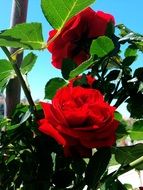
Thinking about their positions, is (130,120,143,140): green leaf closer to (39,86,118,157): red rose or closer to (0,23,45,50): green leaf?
(39,86,118,157): red rose

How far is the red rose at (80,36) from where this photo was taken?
0.59 metres

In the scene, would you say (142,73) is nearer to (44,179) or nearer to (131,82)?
(131,82)

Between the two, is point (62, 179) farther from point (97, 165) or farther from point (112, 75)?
point (112, 75)

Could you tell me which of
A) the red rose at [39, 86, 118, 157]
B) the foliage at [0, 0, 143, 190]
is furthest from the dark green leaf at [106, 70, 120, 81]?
the red rose at [39, 86, 118, 157]

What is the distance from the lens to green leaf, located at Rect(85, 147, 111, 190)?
505 millimetres

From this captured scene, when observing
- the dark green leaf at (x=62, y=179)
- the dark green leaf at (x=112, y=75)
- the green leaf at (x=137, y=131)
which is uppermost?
the dark green leaf at (x=112, y=75)

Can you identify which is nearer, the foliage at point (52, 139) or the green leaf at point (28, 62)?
the foliage at point (52, 139)

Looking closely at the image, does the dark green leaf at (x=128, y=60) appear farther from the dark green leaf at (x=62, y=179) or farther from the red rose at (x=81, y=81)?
the dark green leaf at (x=62, y=179)

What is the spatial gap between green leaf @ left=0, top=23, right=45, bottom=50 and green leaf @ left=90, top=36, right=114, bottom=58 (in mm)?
76

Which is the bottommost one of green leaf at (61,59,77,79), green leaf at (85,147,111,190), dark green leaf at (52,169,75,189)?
dark green leaf at (52,169,75,189)

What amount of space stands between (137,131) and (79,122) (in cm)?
11

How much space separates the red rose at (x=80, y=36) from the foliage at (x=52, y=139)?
0.11 ft

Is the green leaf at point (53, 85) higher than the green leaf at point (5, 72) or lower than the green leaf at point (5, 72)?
lower

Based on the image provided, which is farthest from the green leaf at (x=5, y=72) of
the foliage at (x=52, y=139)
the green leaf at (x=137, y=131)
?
the green leaf at (x=137, y=131)
